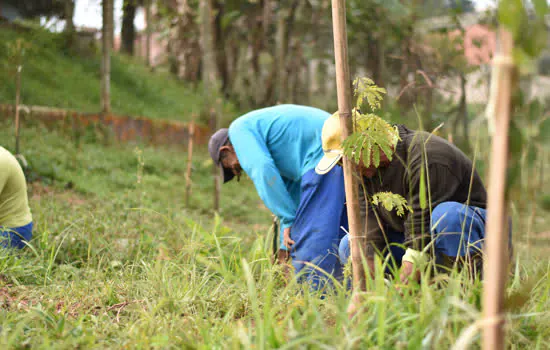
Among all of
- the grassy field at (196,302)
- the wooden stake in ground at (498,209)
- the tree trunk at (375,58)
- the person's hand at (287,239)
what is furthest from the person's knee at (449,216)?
the tree trunk at (375,58)

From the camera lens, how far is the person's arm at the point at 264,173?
3172mm

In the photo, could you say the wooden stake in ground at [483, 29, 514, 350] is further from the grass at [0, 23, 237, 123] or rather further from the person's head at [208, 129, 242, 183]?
the grass at [0, 23, 237, 123]

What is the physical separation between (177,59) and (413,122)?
617 centimetres

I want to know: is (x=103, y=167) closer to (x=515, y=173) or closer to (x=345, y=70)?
(x=345, y=70)

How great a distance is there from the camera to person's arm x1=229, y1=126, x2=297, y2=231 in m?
3.17

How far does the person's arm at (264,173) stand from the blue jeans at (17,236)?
1342 millimetres

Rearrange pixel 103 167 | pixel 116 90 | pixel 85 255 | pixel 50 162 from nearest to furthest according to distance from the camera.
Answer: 1. pixel 85 255
2. pixel 50 162
3. pixel 103 167
4. pixel 116 90

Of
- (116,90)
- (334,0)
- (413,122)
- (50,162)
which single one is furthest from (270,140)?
(116,90)

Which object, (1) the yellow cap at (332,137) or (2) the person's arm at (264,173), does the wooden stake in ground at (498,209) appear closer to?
(1) the yellow cap at (332,137)

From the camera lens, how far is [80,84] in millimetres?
7641

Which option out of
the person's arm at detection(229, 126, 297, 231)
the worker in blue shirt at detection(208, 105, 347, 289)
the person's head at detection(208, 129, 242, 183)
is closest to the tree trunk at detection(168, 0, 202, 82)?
the person's head at detection(208, 129, 242, 183)

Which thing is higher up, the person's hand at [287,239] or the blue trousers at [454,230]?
the blue trousers at [454,230]

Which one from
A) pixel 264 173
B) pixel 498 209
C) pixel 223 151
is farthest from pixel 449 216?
pixel 223 151

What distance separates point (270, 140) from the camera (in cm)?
342
